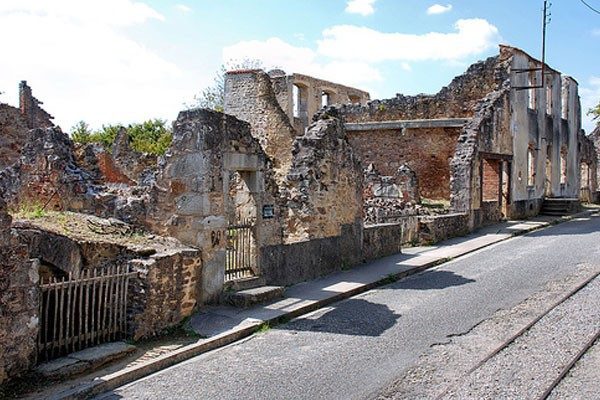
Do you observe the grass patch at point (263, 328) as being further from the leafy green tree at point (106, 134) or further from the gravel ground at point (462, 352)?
the leafy green tree at point (106, 134)

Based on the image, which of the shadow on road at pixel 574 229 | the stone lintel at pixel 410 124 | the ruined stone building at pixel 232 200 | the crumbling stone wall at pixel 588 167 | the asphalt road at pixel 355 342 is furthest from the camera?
the crumbling stone wall at pixel 588 167

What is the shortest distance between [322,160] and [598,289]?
6091 millimetres

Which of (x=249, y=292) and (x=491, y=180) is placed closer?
(x=249, y=292)

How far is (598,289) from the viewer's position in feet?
37.2

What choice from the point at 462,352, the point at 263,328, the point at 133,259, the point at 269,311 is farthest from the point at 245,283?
the point at 462,352

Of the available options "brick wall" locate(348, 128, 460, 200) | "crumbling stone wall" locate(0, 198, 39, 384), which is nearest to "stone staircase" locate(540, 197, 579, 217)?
"brick wall" locate(348, 128, 460, 200)

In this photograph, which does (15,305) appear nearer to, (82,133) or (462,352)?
(462,352)

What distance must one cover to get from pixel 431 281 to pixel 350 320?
12.6 ft

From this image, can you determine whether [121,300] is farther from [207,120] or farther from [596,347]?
[596,347]

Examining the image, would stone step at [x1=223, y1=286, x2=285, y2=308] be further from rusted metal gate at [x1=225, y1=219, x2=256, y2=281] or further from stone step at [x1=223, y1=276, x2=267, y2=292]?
rusted metal gate at [x1=225, y1=219, x2=256, y2=281]

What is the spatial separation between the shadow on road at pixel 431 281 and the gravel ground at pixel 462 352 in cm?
187

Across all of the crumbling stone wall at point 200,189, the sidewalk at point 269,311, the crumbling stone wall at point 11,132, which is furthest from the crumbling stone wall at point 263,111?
the crumbling stone wall at point 200,189

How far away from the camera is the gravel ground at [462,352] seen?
6.66m

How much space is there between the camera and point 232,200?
14.8 meters
